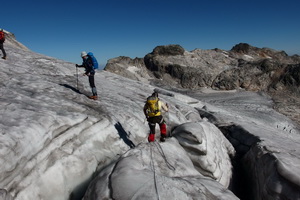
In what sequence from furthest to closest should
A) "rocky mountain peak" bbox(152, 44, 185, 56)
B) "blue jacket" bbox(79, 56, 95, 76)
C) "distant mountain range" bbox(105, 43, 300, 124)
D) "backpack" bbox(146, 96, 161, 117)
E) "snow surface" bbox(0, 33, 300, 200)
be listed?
"rocky mountain peak" bbox(152, 44, 185, 56), "distant mountain range" bbox(105, 43, 300, 124), "blue jacket" bbox(79, 56, 95, 76), "backpack" bbox(146, 96, 161, 117), "snow surface" bbox(0, 33, 300, 200)

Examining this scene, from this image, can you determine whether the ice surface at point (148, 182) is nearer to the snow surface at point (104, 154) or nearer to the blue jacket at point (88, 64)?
the snow surface at point (104, 154)

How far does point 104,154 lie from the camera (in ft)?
26.8

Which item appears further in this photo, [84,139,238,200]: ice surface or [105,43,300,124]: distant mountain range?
[105,43,300,124]: distant mountain range

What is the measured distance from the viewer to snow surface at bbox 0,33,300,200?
583 cm

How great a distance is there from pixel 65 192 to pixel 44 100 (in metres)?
4.62

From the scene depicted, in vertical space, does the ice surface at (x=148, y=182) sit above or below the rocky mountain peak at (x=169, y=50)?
below

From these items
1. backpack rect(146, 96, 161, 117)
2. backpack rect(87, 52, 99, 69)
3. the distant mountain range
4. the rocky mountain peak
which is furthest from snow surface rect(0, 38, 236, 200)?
the rocky mountain peak

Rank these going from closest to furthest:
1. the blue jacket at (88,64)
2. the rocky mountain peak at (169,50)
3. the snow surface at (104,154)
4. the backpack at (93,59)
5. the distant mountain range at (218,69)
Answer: the snow surface at (104,154) → the backpack at (93,59) → the blue jacket at (88,64) → the distant mountain range at (218,69) → the rocky mountain peak at (169,50)

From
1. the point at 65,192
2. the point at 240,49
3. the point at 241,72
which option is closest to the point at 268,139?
the point at 65,192

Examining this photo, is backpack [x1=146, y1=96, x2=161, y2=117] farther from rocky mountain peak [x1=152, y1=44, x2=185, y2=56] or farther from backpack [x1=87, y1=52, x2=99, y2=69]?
rocky mountain peak [x1=152, y1=44, x2=185, y2=56]

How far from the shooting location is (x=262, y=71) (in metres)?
39.7

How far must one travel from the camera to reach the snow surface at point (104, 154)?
5832 mm

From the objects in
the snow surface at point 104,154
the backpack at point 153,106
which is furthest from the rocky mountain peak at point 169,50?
the backpack at point 153,106

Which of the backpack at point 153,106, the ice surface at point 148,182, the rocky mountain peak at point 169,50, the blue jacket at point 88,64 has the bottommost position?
the ice surface at point 148,182
